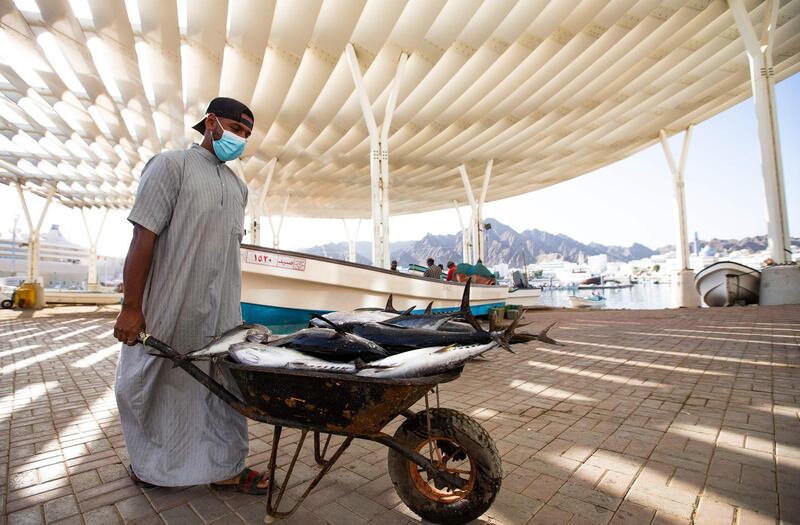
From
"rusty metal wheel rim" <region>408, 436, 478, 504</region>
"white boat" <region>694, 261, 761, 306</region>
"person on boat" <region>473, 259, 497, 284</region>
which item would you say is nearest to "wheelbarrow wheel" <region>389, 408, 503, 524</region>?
"rusty metal wheel rim" <region>408, 436, 478, 504</region>

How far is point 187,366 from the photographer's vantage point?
5.49ft

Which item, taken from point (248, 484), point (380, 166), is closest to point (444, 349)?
point (248, 484)

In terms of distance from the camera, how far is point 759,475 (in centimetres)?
203

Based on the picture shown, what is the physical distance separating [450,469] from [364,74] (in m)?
11.2

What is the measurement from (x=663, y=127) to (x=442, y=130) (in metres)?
10.6

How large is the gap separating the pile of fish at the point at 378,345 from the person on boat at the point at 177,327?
0.41 metres

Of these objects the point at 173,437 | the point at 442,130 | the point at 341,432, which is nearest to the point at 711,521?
the point at 341,432

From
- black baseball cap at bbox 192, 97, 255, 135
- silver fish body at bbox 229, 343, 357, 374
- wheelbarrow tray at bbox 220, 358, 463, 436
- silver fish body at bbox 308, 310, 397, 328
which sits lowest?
wheelbarrow tray at bbox 220, 358, 463, 436

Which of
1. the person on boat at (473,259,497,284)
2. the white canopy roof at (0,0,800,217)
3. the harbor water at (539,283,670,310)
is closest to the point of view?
the white canopy roof at (0,0,800,217)

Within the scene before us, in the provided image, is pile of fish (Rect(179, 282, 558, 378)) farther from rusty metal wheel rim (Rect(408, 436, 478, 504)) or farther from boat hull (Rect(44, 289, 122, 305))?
boat hull (Rect(44, 289, 122, 305))

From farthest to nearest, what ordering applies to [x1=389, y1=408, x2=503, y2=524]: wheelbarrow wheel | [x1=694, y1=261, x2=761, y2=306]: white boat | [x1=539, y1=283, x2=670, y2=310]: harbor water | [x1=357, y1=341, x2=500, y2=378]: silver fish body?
1. [x1=539, y1=283, x2=670, y2=310]: harbor water
2. [x1=694, y1=261, x2=761, y2=306]: white boat
3. [x1=389, y1=408, x2=503, y2=524]: wheelbarrow wheel
4. [x1=357, y1=341, x2=500, y2=378]: silver fish body

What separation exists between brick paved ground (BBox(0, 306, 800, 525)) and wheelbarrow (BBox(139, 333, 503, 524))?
0.67ft

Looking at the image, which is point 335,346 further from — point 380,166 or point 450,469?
point 380,166

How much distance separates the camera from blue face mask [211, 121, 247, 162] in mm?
2148
